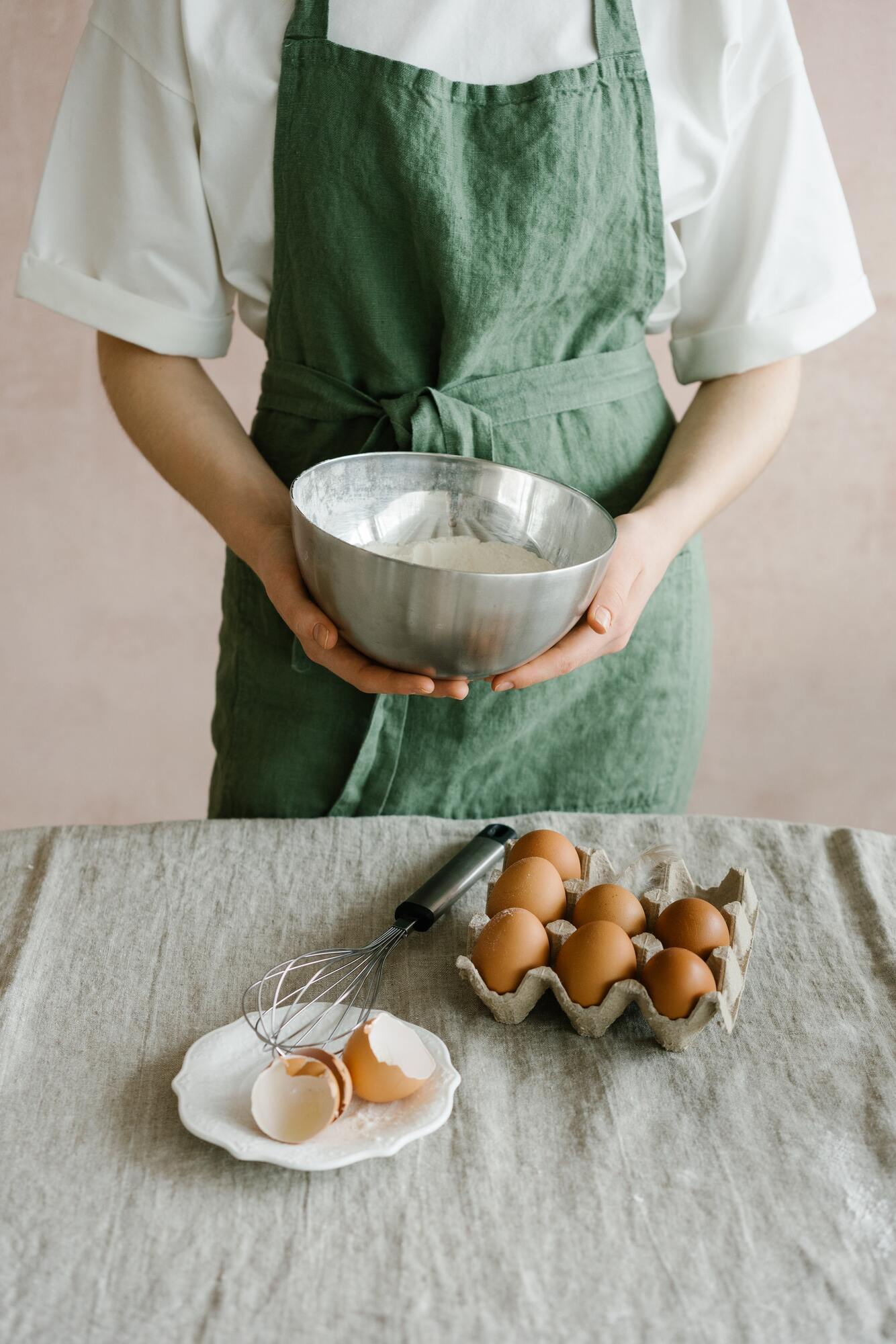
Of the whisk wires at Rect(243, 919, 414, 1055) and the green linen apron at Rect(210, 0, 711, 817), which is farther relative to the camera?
the green linen apron at Rect(210, 0, 711, 817)

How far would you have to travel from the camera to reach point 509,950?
0.70m

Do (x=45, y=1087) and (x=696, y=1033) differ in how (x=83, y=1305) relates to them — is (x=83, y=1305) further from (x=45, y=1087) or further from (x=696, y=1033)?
(x=696, y=1033)

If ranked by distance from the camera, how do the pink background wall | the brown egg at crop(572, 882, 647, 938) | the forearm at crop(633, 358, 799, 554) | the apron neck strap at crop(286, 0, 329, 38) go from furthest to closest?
the pink background wall
the forearm at crop(633, 358, 799, 554)
the apron neck strap at crop(286, 0, 329, 38)
the brown egg at crop(572, 882, 647, 938)

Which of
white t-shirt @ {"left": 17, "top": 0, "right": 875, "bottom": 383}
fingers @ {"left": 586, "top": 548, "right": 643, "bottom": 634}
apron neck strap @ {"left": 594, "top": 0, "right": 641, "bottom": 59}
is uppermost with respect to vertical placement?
apron neck strap @ {"left": 594, "top": 0, "right": 641, "bottom": 59}

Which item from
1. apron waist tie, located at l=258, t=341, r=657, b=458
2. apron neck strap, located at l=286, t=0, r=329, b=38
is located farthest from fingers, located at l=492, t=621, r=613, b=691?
apron neck strap, located at l=286, t=0, r=329, b=38

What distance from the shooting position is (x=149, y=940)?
2.54 feet

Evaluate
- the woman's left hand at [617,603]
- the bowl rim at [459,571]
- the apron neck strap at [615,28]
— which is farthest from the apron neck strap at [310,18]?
the woman's left hand at [617,603]

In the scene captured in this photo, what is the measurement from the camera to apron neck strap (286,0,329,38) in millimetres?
851

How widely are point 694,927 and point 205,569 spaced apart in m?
1.36

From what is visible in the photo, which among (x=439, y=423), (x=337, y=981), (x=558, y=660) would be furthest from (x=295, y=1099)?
(x=439, y=423)

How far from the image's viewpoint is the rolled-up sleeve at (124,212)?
892 mm

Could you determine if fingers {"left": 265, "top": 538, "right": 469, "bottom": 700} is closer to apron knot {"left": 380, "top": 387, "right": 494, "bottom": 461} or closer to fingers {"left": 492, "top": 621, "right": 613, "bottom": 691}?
fingers {"left": 492, "top": 621, "right": 613, "bottom": 691}

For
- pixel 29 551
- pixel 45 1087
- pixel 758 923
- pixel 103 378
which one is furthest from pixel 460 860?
pixel 29 551

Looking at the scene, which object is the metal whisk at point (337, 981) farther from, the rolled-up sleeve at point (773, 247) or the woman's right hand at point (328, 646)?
the rolled-up sleeve at point (773, 247)
